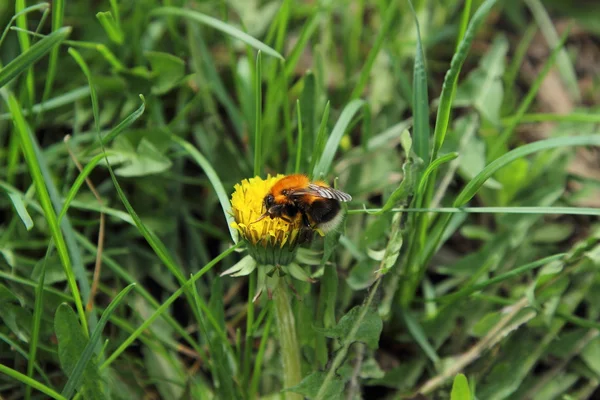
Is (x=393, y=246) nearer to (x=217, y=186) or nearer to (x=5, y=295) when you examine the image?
(x=217, y=186)

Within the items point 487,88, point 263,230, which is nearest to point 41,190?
point 263,230

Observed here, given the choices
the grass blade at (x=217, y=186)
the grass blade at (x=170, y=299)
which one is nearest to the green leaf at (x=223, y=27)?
the grass blade at (x=217, y=186)

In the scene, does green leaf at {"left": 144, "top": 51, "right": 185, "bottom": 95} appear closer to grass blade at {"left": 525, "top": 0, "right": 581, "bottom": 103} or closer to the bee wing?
the bee wing

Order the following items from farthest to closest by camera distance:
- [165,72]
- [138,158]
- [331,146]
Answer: [165,72]
[138,158]
[331,146]

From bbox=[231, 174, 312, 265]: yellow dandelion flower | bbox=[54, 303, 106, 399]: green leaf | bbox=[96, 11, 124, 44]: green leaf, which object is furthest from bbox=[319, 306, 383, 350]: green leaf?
bbox=[96, 11, 124, 44]: green leaf

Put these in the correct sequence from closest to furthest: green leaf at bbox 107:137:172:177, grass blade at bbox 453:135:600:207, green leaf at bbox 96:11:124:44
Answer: grass blade at bbox 453:135:600:207 < green leaf at bbox 96:11:124:44 < green leaf at bbox 107:137:172:177

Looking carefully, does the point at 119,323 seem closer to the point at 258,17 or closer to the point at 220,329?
the point at 220,329
